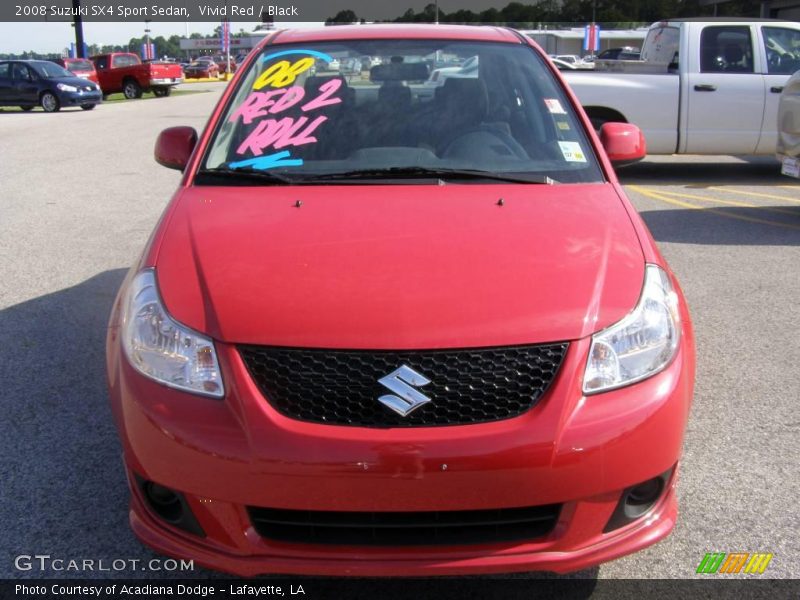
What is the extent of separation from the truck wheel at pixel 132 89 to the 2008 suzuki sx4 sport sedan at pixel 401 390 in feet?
114

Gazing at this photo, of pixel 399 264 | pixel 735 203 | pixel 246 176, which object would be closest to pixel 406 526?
pixel 399 264

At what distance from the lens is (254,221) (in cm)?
297

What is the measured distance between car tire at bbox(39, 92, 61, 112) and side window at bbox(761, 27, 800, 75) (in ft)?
69.2

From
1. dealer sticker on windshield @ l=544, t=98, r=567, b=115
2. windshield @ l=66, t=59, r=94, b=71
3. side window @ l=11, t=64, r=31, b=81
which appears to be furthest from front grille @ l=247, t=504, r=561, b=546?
windshield @ l=66, t=59, r=94, b=71

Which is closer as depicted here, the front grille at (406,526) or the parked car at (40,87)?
the front grille at (406,526)

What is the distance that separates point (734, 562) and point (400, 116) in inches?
86.0

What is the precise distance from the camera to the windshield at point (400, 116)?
11.3ft

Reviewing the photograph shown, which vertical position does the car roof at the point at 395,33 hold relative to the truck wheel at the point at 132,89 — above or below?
above

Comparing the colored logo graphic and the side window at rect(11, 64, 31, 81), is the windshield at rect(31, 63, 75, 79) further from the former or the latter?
the colored logo graphic

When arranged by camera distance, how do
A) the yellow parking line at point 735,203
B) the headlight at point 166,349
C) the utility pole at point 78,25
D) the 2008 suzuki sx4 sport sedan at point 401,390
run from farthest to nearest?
1. the utility pole at point 78,25
2. the yellow parking line at point 735,203
3. the headlight at point 166,349
4. the 2008 suzuki sx4 sport sedan at point 401,390

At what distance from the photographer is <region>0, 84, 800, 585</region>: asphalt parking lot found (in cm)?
299

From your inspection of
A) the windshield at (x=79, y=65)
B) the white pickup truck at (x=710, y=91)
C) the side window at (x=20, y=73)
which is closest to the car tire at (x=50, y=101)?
the side window at (x=20, y=73)

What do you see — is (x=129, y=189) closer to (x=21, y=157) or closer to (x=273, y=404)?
(x=21, y=157)

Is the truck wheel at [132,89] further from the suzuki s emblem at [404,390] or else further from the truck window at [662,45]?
the suzuki s emblem at [404,390]
